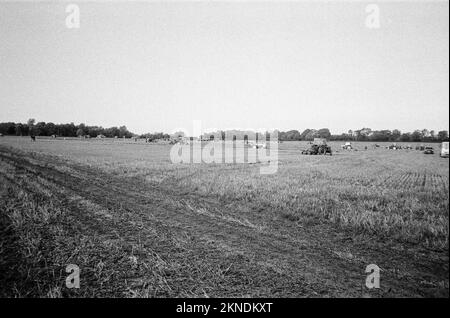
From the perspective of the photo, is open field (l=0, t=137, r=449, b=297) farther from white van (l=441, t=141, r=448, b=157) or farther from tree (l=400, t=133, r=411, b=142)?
tree (l=400, t=133, r=411, b=142)

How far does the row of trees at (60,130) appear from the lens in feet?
292

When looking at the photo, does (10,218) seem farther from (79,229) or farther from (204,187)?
(204,187)

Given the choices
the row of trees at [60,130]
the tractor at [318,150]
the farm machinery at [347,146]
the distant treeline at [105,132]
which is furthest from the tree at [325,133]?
the row of trees at [60,130]

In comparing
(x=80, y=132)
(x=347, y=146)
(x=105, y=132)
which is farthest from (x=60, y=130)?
(x=347, y=146)

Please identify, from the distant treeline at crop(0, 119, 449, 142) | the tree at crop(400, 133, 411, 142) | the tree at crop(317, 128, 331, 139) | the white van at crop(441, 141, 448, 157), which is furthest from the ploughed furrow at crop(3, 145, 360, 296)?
the tree at crop(317, 128, 331, 139)

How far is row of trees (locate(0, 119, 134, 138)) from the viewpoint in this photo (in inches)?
3501

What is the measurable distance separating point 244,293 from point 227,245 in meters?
1.85

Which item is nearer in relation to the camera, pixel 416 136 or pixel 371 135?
pixel 416 136

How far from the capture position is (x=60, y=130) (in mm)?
129500

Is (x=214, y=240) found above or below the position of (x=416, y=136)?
below

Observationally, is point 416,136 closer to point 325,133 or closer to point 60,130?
point 325,133

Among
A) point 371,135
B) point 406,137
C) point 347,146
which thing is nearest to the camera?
point 406,137

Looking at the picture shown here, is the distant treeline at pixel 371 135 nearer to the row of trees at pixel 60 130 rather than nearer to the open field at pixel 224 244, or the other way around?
the open field at pixel 224 244

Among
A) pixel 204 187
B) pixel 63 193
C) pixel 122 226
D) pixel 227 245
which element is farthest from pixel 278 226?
pixel 63 193
